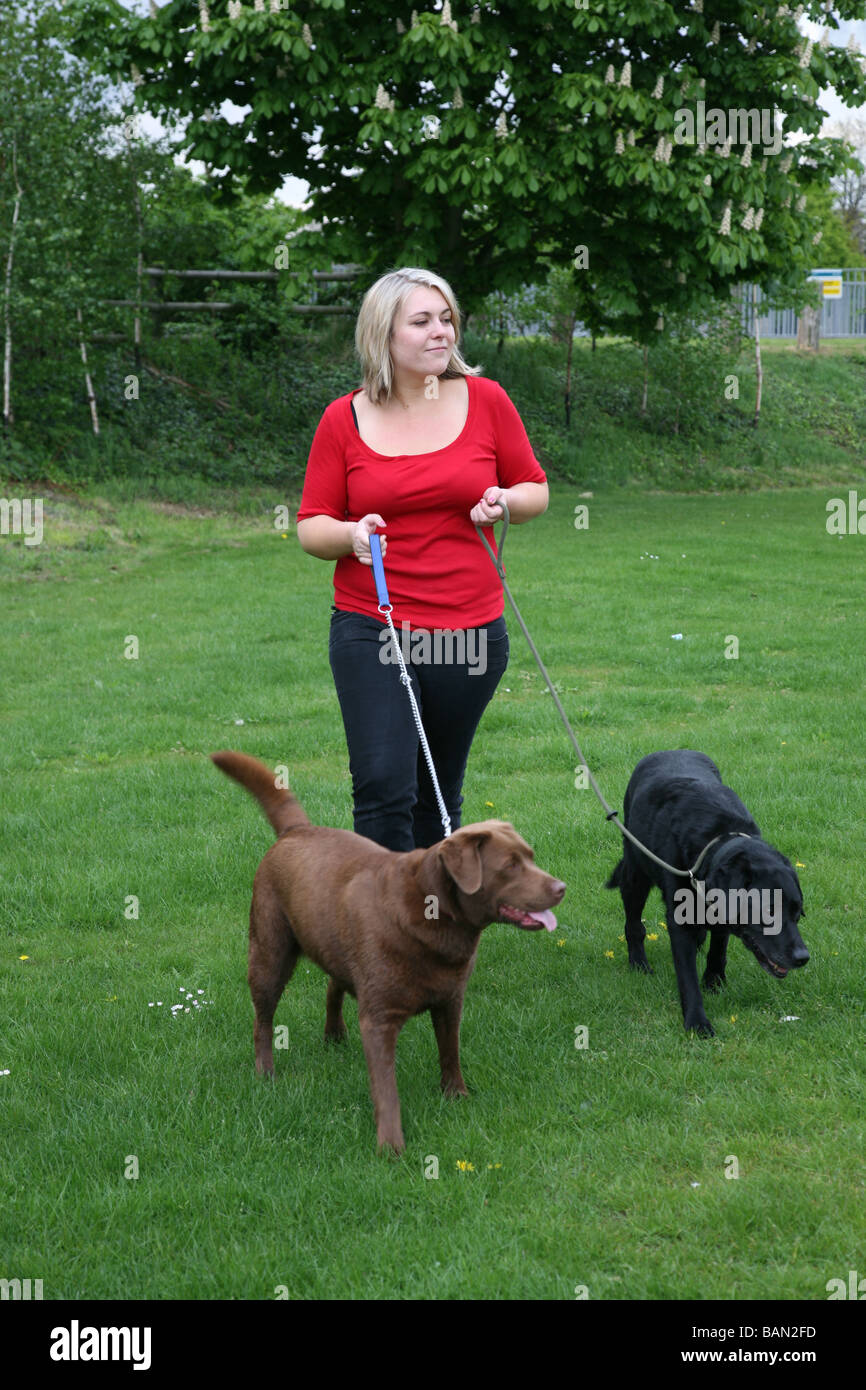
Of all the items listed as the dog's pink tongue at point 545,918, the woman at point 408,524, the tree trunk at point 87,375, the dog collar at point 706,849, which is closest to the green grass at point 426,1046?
the dog collar at point 706,849

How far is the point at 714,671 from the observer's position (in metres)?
9.65

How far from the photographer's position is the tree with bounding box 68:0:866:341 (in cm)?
1559

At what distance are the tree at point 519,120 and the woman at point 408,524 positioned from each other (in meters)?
12.4

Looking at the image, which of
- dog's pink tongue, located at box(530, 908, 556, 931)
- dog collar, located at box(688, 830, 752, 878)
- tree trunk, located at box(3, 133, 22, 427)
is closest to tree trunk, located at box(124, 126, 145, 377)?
tree trunk, located at box(3, 133, 22, 427)

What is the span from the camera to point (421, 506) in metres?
4.15

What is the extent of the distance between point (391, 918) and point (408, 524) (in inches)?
53.6

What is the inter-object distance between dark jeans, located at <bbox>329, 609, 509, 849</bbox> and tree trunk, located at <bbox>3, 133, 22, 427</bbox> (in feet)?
47.5

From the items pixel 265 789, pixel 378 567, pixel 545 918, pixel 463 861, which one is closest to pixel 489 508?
pixel 378 567

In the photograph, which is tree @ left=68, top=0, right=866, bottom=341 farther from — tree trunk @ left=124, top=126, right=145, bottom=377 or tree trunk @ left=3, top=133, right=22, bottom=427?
tree trunk @ left=3, top=133, right=22, bottom=427

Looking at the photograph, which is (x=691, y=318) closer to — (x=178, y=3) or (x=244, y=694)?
(x=178, y=3)

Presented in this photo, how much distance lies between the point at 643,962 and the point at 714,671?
16.6 ft

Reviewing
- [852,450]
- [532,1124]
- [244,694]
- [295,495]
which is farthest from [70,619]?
[852,450]

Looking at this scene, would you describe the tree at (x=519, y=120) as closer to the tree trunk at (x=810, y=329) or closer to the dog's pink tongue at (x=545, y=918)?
the dog's pink tongue at (x=545, y=918)
